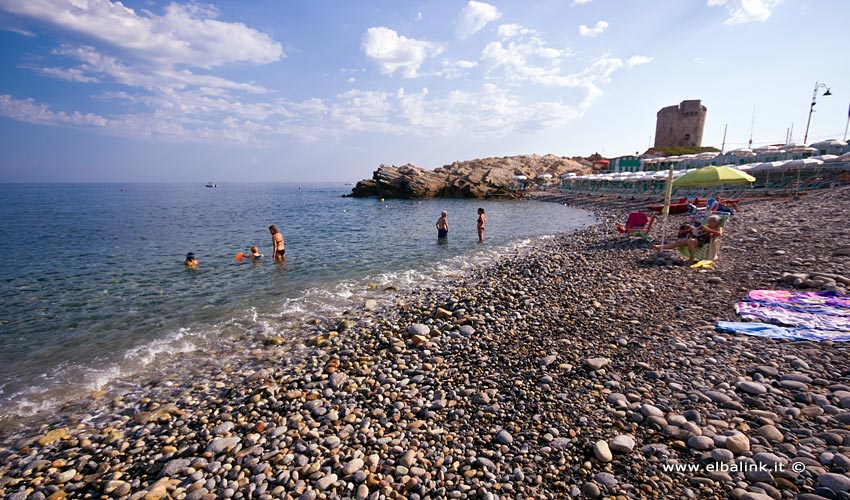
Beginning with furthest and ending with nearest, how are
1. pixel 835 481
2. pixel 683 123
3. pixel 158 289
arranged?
pixel 683 123
pixel 158 289
pixel 835 481

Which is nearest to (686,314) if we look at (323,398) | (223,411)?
(323,398)

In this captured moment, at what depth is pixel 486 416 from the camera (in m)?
4.88

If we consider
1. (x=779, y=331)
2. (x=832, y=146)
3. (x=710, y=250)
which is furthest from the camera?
(x=832, y=146)

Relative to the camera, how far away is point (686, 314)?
7.58 meters

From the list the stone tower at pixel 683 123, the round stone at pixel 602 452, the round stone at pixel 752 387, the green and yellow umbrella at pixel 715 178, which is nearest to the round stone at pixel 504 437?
the round stone at pixel 602 452

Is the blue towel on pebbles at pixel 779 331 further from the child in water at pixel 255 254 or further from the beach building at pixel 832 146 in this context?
the beach building at pixel 832 146

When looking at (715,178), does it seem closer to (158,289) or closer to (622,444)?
(622,444)

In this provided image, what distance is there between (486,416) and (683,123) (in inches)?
3984

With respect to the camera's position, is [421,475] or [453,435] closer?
[421,475]

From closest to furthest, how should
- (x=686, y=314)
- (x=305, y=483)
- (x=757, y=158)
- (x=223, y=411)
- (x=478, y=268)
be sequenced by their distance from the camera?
(x=305, y=483) < (x=223, y=411) < (x=686, y=314) < (x=478, y=268) < (x=757, y=158)

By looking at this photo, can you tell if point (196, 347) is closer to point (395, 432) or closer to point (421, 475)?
point (395, 432)

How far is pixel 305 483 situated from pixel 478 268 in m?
11.6

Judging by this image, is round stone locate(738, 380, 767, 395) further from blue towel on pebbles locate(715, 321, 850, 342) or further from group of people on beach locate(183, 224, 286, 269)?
group of people on beach locate(183, 224, 286, 269)

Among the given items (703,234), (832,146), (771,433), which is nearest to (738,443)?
(771,433)
